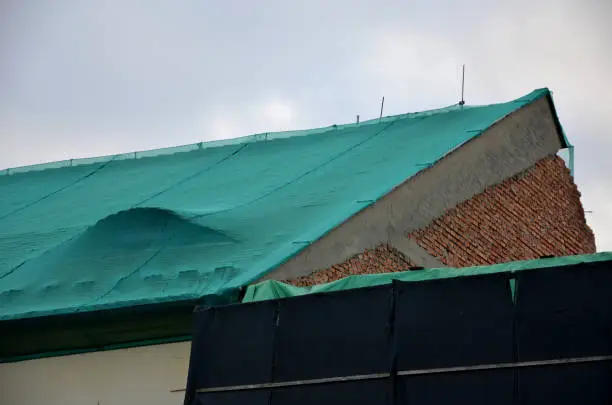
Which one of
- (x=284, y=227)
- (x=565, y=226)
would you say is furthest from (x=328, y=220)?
(x=565, y=226)

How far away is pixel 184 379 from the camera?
13.7 meters

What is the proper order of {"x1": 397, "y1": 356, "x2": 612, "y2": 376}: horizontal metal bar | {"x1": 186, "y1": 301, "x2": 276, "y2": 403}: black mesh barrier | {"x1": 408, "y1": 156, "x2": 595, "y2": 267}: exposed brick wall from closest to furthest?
1. {"x1": 397, "y1": 356, "x2": 612, "y2": 376}: horizontal metal bar
2. {"x1": 186, "y1": 301, "x2": 276, "y2": 403}: black mesh barrier
3. {"x1": 408, "y1": 156, "x2": 595, "y2": 267}: exposed brick wall

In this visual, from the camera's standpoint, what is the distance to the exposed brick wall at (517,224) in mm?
16047

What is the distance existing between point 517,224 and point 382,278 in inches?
200

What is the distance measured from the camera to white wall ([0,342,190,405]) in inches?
544

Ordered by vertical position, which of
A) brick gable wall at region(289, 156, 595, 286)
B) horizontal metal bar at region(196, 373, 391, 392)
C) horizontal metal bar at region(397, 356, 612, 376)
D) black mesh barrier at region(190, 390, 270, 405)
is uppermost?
brick gable wall at region(289, 156, 595, 286)

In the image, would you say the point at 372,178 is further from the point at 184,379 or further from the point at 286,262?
the point at 184,379

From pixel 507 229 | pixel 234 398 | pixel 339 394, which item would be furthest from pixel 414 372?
pixel 507 229

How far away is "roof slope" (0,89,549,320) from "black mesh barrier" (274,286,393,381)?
1.49 metres

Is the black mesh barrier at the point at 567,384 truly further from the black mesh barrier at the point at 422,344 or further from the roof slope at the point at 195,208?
the roof slope at the point at 195,208

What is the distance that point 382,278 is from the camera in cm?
1248

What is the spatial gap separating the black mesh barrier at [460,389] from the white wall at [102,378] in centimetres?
343

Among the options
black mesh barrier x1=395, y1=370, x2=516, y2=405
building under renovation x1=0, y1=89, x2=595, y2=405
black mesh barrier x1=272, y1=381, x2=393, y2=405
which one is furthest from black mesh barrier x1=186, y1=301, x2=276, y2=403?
black mesh barrier x1=395, y1=370, x2=516, y2=405

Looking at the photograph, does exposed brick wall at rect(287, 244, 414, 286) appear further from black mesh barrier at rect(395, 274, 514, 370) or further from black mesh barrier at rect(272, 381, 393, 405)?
black mesh barrier at rect(395, 274, 514, 370)
